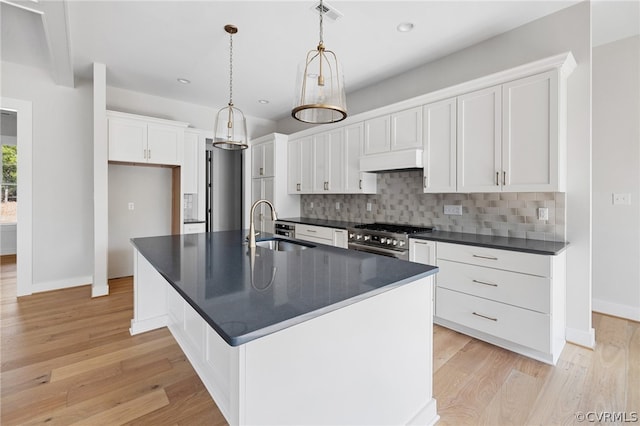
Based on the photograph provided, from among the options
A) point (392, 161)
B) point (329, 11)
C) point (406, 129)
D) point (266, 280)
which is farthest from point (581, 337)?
point (329, 11)

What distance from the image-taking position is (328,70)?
1682mm

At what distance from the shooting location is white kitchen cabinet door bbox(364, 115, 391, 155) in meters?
3.36

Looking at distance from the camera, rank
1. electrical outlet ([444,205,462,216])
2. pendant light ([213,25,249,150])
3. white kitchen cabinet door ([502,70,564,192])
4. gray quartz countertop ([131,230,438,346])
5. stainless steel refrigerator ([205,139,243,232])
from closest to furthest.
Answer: gray quartz countertop ([131,230,438,346])
white kitchen cabinet door ([502,70,564,192])
pendant light ([213,25,249,150])
electrical outlet ([444,205,462,216])
stainless steel refrigerator ([205,139,243,232])

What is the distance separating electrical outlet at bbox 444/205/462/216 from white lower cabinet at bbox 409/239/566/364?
598 millimetres

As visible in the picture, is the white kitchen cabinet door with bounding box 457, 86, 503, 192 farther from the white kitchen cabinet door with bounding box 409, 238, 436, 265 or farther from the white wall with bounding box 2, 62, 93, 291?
the white wall with bounding box 2, 62, 93, 291

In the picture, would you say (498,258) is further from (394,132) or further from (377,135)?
(377,135)

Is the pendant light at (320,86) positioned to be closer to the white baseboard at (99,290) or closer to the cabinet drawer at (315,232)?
the cabinet drawer at (315,232)

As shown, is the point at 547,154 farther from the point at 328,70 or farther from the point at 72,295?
the point at 72,295

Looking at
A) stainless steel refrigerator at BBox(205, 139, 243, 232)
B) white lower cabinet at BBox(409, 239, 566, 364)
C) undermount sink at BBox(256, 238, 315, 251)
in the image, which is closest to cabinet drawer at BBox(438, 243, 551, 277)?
white lower cabinet at BBox(409, 239, 566, 364)

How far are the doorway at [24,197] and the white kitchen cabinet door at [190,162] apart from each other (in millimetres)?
1759

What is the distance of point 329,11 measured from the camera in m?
2.42

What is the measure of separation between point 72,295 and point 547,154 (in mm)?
5237

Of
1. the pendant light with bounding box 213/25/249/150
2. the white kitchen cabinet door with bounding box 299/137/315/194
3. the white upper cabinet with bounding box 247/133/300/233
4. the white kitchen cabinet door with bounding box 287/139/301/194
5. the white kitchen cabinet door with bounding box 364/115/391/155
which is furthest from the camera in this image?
the white upper cabinet with bounding box 247/133/300/233

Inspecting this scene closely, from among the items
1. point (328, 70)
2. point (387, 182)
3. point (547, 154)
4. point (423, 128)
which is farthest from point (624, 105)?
point (328, 70)
